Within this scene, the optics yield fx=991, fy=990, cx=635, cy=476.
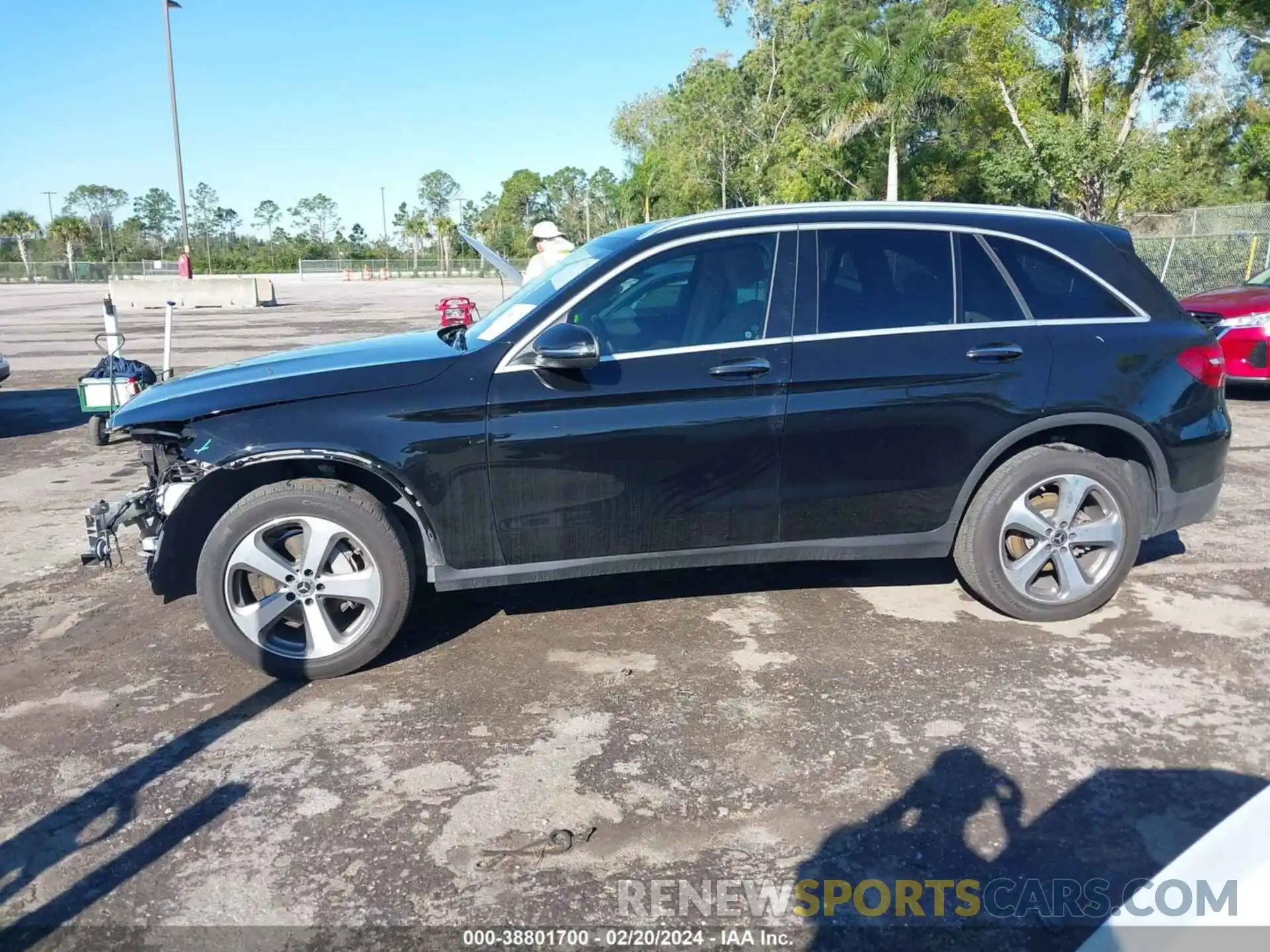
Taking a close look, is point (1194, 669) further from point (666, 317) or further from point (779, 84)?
point (779, 84)

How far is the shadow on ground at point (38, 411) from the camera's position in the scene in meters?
9.94

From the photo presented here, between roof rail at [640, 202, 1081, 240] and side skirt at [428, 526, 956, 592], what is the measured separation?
140 cm

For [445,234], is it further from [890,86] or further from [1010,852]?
[1010,852]

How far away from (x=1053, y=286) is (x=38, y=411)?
1067cm

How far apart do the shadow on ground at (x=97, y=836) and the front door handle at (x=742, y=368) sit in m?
2.36

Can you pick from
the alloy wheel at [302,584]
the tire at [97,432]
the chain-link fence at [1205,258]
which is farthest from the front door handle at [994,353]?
the chain-link fence at [1205,258]

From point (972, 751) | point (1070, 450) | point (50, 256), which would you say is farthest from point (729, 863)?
point (50, 256)

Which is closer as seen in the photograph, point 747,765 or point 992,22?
point 747,765

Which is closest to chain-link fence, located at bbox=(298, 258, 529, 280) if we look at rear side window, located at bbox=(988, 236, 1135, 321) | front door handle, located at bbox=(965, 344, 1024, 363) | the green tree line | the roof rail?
the green tree line

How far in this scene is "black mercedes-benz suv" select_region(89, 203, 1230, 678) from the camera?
398cm

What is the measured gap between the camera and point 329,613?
13.4 ft

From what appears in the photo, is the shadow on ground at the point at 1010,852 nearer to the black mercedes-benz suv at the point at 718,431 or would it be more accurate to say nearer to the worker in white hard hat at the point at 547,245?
the black mercedes-benz suv at the point at 718,431

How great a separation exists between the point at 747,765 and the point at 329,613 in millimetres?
1846

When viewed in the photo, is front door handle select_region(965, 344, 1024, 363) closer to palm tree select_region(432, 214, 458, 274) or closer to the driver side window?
the driver side window
